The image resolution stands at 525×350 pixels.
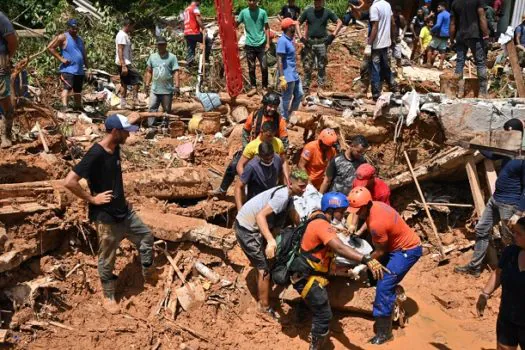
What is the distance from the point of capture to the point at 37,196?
7.34 meters

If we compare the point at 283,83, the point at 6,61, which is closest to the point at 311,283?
the point at 283,83

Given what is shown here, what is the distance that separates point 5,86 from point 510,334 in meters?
6.70

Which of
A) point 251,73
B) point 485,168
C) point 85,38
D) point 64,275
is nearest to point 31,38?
point 85,38

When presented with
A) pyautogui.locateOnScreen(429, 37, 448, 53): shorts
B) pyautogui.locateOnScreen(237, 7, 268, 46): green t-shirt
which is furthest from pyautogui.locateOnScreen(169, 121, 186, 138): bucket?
pyautogui.locateOnScreen(429, 37, 448, 53): shorts

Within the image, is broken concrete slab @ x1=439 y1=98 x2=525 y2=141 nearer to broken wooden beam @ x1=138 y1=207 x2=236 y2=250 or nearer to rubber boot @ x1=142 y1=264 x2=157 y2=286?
broken wooden beam @ x1=138 y1=207 x2=236 y2=250

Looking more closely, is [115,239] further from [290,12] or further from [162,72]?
[290,12]

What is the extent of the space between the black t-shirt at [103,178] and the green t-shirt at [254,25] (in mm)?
6659

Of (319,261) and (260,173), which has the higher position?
(260,173)

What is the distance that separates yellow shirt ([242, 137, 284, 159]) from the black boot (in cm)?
242

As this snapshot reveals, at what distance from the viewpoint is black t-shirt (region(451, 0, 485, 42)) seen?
33.2ft

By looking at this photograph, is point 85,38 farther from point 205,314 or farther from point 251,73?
point 205,314

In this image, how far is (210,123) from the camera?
10.8 meters

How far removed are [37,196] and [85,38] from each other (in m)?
8.48

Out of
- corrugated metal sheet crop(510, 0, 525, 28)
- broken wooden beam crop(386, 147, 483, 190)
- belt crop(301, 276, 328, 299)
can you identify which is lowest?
belt crop(301, 276, 328, 299)
